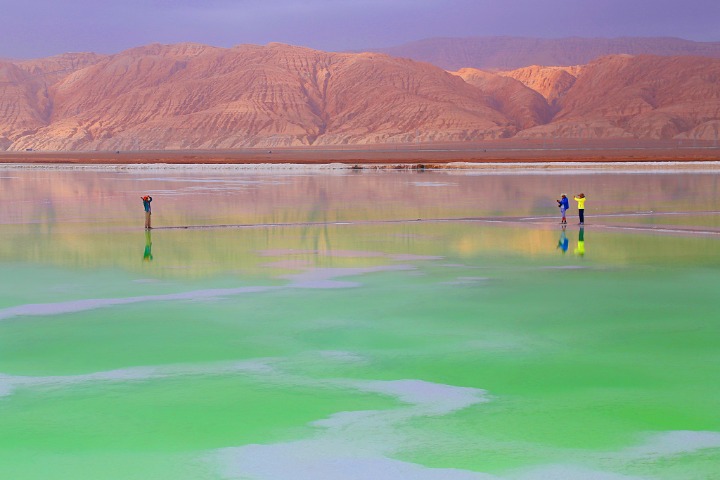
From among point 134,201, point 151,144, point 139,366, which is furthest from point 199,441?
point 151,144

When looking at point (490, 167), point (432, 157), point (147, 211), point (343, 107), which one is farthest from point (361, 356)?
point (343, 107)

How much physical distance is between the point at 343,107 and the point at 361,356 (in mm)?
170992

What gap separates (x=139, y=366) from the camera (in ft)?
29.8

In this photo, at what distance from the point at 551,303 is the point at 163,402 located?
5.92m

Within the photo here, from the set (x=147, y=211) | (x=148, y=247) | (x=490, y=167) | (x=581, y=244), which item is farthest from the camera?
(x=490, y=167)

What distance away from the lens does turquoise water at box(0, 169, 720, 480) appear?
21.9 ft

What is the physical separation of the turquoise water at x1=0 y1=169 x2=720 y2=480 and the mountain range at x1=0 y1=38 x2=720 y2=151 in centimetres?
13776

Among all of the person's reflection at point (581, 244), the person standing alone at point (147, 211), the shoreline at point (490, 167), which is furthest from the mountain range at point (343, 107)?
the person's reflection at point (581, 244)

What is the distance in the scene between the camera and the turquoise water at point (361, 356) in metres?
6.66

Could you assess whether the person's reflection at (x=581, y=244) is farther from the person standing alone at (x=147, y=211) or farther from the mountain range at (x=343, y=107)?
the mountain range at (x=343, y=107)

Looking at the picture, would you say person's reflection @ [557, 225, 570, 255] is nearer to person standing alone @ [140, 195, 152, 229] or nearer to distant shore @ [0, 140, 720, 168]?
person standing alone @ [140, 195, 152, 229]

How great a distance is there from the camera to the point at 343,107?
178500mm

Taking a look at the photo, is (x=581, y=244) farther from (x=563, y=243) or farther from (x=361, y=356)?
(x=361, y=356)

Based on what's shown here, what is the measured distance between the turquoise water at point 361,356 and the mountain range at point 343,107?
138m
